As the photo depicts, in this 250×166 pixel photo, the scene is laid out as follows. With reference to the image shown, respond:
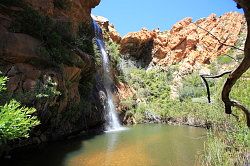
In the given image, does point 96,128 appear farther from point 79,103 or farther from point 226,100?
point 226,100

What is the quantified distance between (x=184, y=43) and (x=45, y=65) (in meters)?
40.2

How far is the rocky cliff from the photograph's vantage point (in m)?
13.9

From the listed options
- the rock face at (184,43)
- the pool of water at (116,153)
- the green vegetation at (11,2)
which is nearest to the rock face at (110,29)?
the rock face at (184,43)

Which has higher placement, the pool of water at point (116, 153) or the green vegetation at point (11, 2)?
the green vegetation at point (11, 2)

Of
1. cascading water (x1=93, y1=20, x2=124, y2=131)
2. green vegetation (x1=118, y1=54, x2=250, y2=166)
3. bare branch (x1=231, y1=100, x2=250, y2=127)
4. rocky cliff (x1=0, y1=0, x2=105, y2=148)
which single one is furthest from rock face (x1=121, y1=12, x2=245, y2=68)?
bare branch (x1=231, y1=100, x2=250, y2=127)

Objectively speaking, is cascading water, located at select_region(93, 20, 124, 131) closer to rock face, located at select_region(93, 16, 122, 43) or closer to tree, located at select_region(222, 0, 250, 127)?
rock face, located at select_region(93, 16, 122, 43)

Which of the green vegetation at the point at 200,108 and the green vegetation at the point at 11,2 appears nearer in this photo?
the green vegetation at the point at 200,108

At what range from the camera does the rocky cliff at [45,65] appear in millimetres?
13922

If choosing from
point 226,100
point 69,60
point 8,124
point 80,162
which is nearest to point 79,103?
point 69,60

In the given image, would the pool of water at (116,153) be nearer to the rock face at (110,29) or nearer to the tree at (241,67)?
the tree at (241,67)

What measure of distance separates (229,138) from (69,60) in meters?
10.9

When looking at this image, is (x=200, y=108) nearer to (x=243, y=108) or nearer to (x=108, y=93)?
(x=108, y=93)

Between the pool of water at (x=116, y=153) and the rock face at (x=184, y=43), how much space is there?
33382 millimetres

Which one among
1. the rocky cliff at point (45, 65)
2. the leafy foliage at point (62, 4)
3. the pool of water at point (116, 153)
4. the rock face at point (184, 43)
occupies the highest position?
the rock face at point (184, 43)
